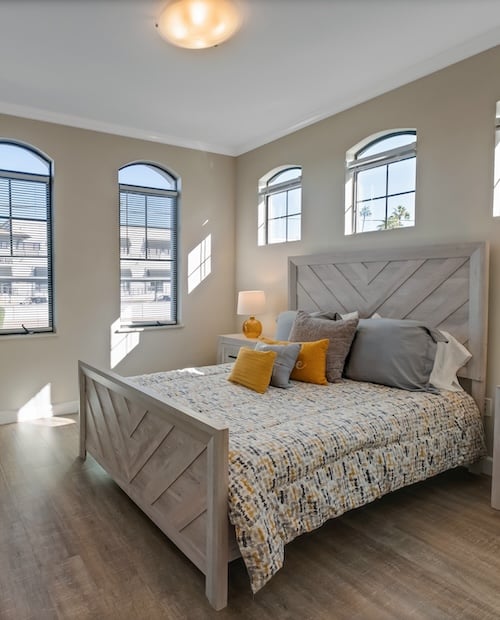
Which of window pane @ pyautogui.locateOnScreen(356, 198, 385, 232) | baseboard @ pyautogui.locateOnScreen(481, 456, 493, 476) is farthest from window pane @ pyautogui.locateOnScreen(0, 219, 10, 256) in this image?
baseboard @ pyautogui.locateOnScreen(481, 456, 493, 476)

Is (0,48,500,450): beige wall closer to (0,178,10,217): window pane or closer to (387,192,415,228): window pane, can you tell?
(387,192,415,228): window pane

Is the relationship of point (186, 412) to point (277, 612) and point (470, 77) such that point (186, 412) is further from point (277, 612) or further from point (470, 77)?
point (470, 77)

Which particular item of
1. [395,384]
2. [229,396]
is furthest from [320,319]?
[229,396]

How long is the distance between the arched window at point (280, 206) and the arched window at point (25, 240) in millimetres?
2202

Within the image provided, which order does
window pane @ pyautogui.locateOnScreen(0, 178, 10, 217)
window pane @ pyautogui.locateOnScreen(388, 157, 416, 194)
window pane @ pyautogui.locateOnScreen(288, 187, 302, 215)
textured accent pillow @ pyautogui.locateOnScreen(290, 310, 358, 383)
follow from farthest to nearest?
window pane @ pyautogui.locateOnScreen(288, 187, 302, 215) → window pane @ pyautogui.locateOnScreen(0, 178, 10, 217) → window pane @ pyautogui.locateOnScreen(388, 157, 416, 194) → textured accent pillow @ pyautogui.locateOnScreen(290, 310, 358, 383)

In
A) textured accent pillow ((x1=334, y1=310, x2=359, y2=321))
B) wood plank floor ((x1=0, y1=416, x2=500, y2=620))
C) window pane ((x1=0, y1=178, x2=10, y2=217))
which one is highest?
window pane ((x1=0, y1=178, x2=10, y2=217))

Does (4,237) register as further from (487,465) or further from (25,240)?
(487,465)

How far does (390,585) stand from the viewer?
1.90 metres

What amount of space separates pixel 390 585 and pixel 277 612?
0.52 metres

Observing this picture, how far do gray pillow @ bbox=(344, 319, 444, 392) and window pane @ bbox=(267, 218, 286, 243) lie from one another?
190 centimetres

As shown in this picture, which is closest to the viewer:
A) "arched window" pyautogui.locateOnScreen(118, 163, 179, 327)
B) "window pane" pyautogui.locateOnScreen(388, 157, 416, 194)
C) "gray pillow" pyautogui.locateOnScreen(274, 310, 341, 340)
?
"window pane" pyautogui.locateOnScreen(388, 157, 416, 194)

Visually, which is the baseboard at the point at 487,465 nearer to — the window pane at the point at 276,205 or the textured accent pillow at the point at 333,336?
the textured accent pillow at the point at 333,336

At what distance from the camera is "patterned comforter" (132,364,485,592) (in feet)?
5.90

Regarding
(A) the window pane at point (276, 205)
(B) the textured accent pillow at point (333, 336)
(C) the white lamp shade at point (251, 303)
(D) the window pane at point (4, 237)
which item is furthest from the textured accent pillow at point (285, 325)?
(D) the window pane at point (4, 237)
